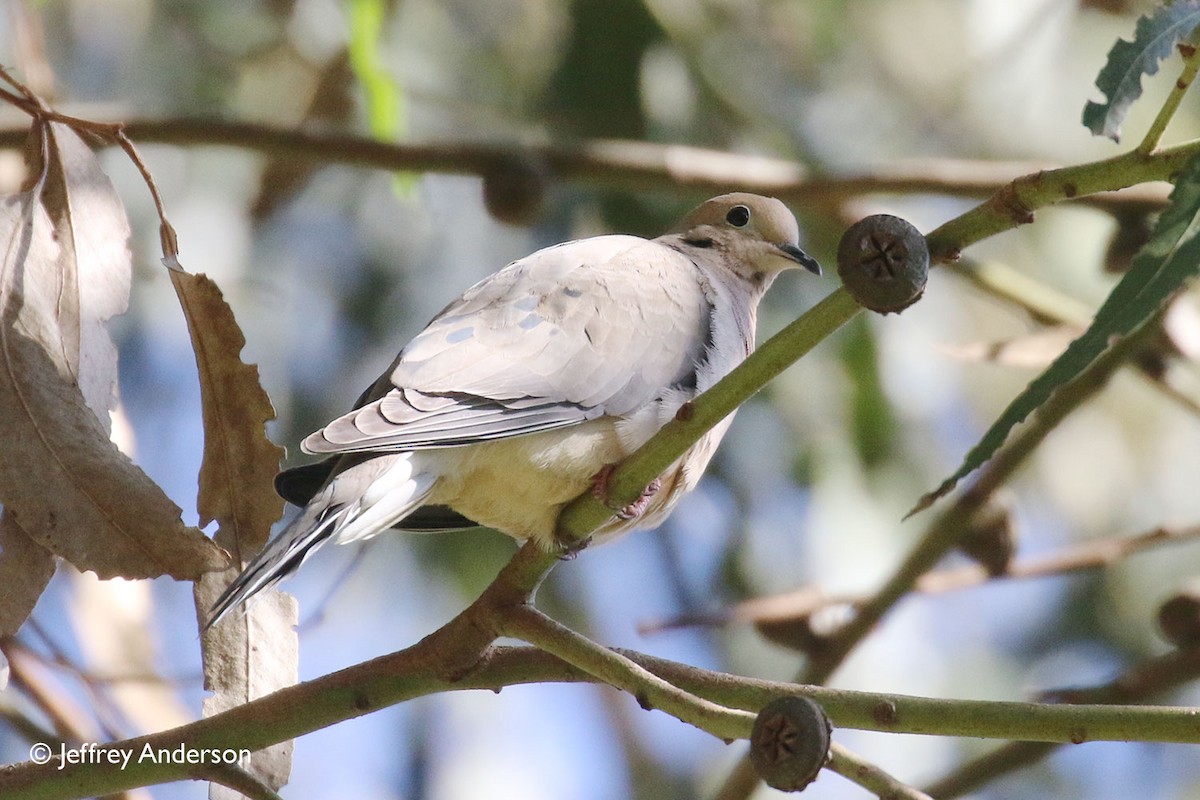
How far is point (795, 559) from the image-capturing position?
4.85 m

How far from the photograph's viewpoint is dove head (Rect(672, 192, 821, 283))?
3.32m

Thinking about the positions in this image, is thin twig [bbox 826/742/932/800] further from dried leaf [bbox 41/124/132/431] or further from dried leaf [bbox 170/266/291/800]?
dried leaf [bbox 41/124/132/431]

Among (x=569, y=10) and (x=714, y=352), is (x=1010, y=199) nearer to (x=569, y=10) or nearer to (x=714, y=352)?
(x=714, y=352)

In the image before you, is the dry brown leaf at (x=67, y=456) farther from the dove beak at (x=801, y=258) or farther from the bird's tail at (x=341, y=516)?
the dove beak at (x=801, y=258)

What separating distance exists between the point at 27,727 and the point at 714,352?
5.17 ft

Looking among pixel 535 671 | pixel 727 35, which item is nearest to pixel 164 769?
pixel 535 671

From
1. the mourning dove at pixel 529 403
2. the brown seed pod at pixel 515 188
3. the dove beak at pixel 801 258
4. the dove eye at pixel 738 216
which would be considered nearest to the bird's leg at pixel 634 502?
the mourning dove at pixel 529 403

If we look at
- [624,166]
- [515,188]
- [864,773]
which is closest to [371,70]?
[515,188]

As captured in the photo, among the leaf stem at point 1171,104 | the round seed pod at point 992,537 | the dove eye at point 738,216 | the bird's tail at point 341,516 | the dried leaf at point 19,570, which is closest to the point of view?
the leaf stem at point 1171,104

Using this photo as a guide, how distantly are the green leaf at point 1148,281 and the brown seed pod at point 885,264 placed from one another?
0.17m

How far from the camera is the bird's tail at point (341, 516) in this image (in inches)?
73.7

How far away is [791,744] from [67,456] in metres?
1.13

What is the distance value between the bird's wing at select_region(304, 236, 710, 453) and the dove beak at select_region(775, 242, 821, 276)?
300mm

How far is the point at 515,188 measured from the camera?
11.4ft
